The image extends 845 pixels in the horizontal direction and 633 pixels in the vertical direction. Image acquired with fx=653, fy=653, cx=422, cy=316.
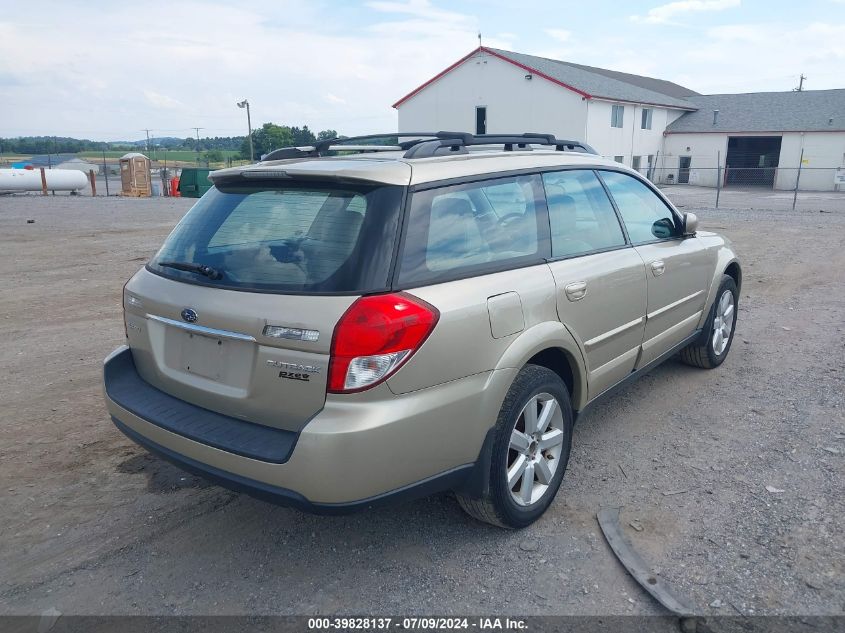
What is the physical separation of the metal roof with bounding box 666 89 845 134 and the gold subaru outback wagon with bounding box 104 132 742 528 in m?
43.9

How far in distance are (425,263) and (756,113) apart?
48.4 meters

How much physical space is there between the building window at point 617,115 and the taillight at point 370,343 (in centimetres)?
3923

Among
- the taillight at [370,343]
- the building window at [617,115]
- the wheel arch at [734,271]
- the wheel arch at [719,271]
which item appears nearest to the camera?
the taillight at [370,343]

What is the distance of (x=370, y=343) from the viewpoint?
2.43 meters

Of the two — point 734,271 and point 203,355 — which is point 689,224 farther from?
point 203,355

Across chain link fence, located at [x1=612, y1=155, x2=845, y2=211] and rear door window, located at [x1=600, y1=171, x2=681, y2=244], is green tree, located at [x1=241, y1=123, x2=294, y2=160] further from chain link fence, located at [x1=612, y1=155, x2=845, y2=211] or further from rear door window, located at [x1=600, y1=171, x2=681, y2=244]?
rear door window, located at [x1=600, y1=171, x2=681, y2=244]

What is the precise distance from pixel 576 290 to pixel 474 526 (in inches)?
50.9

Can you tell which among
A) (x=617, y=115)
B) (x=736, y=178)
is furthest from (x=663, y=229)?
(x=736, y=178)

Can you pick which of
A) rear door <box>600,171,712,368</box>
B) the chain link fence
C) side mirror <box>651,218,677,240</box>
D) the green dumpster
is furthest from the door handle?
the chain link fence

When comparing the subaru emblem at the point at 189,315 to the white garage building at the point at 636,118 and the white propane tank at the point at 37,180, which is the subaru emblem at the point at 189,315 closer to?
the white propane tank at the point at 37,180

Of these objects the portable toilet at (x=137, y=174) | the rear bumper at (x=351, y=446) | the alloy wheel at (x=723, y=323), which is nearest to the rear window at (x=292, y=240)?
the rear bumper at (x=351, y=446)

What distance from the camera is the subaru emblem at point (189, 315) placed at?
9.02 feet

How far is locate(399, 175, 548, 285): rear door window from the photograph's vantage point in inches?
107

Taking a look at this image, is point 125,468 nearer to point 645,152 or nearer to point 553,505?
point 553,505
